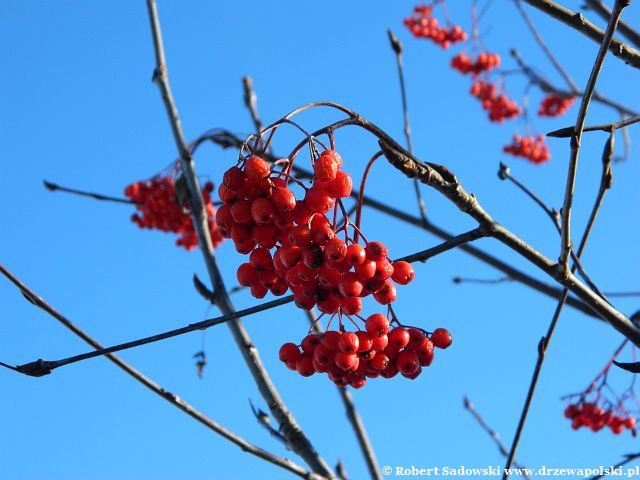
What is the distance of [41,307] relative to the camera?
179 cm

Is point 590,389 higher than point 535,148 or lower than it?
lower

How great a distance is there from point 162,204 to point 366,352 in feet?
7.72

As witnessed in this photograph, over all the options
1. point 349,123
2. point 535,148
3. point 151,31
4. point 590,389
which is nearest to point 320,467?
point 349,123

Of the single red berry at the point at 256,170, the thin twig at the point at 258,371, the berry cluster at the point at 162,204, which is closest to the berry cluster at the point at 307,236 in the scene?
the single red berry at the point at 256,170

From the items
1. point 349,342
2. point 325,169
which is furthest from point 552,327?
point 325,169

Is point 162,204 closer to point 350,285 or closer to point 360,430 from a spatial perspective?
point 360,430

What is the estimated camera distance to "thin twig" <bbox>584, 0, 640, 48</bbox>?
227cm

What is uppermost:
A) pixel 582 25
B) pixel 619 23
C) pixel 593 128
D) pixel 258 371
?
pixel 619 23

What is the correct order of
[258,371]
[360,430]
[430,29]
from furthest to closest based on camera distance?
[430,29] → [360,430] → [258,371]

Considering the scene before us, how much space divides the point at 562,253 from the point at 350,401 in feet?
5.60

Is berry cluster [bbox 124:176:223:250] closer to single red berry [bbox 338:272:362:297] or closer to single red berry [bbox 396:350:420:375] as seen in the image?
single red berry [bbox 396:350:420:375]

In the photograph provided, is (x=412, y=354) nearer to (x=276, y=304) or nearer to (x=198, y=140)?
(x=276, y=304)

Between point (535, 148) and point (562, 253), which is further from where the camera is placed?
point (535, 148)

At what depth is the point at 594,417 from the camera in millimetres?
4113
